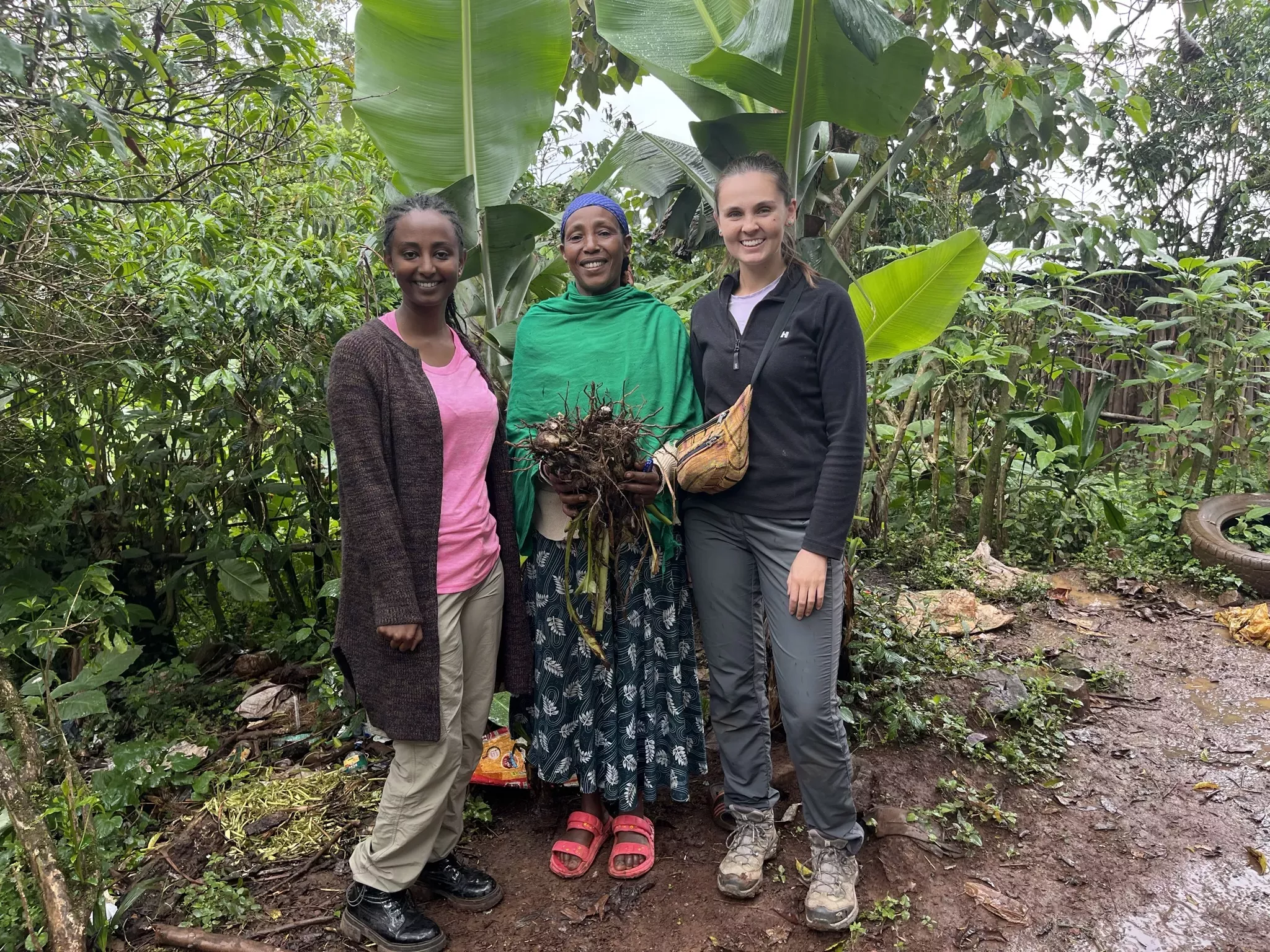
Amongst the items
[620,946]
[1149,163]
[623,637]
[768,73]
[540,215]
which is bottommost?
[620,946]

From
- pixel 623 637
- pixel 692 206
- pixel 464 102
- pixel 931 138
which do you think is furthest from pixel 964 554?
pixel 464 102

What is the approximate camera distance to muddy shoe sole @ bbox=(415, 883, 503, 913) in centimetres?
233

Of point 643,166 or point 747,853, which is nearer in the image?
point 747,853

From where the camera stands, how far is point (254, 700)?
3396 millimetres

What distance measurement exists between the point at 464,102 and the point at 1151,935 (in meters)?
3.31

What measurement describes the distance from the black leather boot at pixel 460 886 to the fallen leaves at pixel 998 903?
137cm

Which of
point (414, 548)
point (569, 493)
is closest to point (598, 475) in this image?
point (569, 493)

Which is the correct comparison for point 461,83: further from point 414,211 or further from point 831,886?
point 831,886

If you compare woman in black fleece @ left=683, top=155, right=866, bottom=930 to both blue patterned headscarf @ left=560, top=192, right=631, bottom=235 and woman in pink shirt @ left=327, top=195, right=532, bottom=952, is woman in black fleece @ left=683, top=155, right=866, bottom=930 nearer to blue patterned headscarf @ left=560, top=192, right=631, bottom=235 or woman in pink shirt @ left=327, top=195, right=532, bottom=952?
blue patterned headscarf @ left=560, top=192, right=631, bottom=235

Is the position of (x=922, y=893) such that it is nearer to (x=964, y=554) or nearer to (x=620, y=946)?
(x=620, y=946)

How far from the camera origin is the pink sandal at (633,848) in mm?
2434

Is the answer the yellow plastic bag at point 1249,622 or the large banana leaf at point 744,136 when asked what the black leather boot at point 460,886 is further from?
the yellow plastic bag at point 1249,622

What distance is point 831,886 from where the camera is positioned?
225 cm

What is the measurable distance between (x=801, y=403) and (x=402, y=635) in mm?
1187
